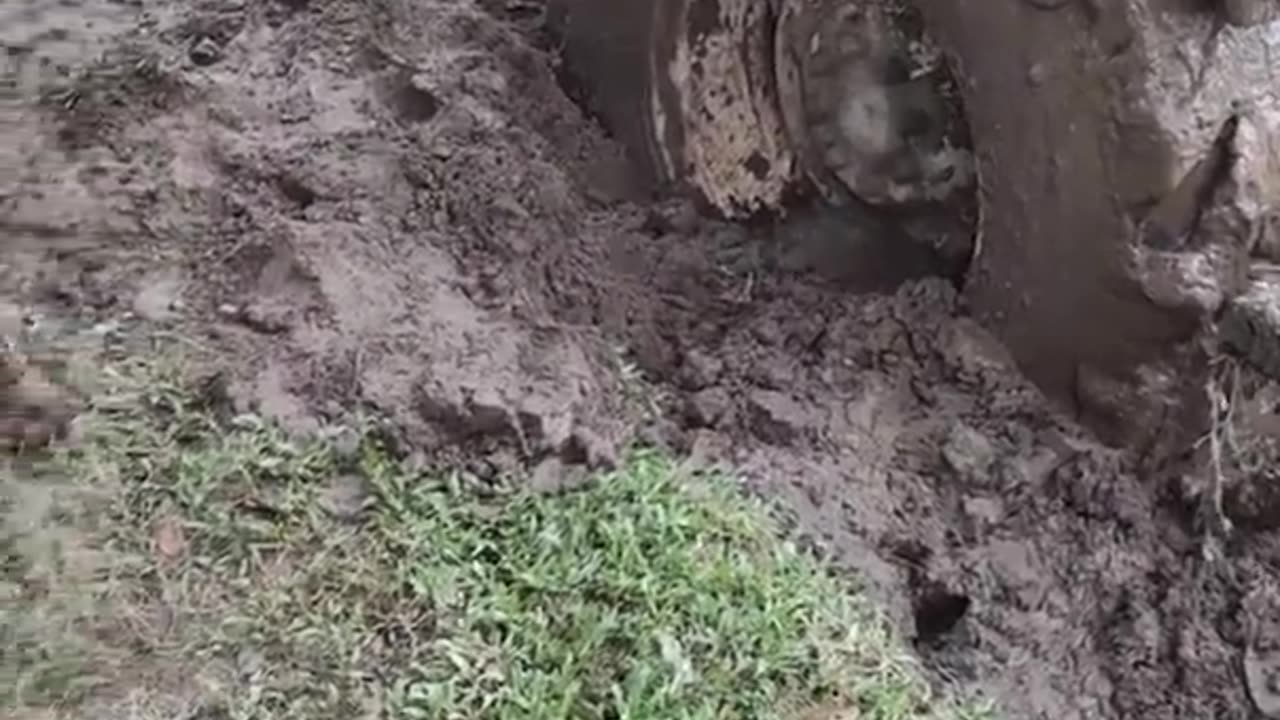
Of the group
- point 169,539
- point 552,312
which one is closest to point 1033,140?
point 552,312

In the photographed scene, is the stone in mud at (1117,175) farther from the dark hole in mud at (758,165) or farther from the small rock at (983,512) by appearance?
the dark hole in mud at (758,165)

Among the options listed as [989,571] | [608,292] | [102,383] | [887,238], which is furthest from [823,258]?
[102,383]

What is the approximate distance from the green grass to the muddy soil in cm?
10

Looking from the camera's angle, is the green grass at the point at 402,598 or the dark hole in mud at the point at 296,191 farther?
the dark hole in mud at the point at 296,191

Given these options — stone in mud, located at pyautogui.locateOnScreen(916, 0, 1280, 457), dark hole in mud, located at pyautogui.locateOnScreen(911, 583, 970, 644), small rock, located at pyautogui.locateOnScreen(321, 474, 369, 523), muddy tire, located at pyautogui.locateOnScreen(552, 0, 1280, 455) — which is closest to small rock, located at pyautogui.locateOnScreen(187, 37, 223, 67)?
muddy tire, located at pyautogui.locateOnScreen(552, 0, 1280, 455)

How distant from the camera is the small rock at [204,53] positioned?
3.45 m

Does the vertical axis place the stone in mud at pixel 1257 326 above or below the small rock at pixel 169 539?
above

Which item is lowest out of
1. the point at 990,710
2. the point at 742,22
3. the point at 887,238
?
the point at 990,710

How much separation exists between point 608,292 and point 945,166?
0.58 m

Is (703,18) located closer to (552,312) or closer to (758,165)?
(758,165)

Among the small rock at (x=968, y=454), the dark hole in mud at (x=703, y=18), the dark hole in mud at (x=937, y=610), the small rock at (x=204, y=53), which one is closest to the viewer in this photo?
the dark hole in mud at (x=937, y=610)

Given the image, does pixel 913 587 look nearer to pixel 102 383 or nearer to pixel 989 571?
pixel 989 571

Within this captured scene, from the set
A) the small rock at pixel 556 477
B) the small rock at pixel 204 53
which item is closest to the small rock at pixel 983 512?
the small rock at pixel 556 477

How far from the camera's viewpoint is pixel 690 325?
10.5ft
